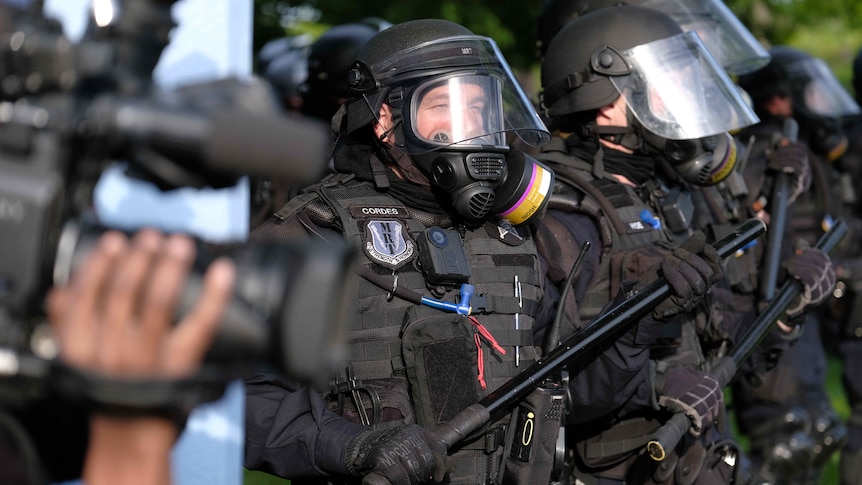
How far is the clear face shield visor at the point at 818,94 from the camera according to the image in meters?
6.82

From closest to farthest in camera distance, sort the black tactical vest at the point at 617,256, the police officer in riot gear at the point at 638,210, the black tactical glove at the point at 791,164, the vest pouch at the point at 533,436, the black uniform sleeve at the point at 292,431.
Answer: the black uniform sleeve at the point at 292,431, the vest pouch at the point at 533,436, the police officer in riot gear at the point at 638,210, the black tactical vest at the point at 617,256, the black tactical glove at the point at 791,164

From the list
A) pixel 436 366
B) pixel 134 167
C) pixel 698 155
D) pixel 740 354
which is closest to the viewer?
pixel 134 167

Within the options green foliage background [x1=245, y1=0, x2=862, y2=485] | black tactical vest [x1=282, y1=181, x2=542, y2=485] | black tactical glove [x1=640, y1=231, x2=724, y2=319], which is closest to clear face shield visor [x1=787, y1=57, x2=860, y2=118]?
green foliage background [x1=245, y1=0, x2=862, y2=485]

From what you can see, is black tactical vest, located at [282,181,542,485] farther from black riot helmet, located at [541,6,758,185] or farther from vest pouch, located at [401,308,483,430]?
black riot helmet, located at [541,6,758,185]

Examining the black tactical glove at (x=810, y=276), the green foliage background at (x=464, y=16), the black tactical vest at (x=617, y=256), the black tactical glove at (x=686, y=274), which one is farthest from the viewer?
the green foliage background at (x=464, y=16)

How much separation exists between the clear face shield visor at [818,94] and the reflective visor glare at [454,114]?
13.0ft

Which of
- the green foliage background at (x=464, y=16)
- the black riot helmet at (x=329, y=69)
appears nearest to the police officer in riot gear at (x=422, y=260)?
the black riot helmet at (x=329, y=69)

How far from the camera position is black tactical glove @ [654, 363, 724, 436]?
3.85 metres

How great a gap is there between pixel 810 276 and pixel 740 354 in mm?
621

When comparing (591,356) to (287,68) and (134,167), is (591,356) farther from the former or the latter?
(287,68)

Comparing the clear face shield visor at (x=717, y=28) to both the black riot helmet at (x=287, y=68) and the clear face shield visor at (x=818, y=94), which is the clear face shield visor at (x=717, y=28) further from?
the black riot helmet at (x=287, y=68)

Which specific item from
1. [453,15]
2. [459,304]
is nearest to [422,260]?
[459,304]

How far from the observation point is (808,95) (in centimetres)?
683

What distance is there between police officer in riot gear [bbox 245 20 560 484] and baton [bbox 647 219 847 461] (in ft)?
1.61
